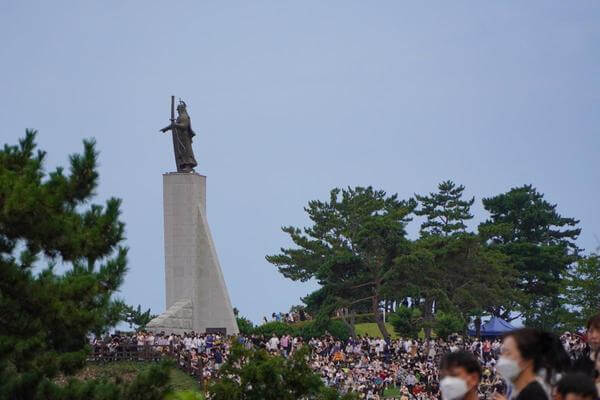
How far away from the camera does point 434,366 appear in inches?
1195

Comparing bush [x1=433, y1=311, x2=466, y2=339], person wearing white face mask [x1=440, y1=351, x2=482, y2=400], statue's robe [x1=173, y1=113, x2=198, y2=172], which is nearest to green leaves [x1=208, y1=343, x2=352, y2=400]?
person wearing white face mask [x1=440, y1=351, x2=482, y2=400]

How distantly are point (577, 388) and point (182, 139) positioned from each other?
33518 millimetres

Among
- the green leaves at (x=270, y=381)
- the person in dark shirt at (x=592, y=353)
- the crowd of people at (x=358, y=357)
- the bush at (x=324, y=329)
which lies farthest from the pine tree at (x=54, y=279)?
the bush at (x=324, y=329)

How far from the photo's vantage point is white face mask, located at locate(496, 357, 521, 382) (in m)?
5.09

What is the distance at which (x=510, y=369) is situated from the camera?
200 inches

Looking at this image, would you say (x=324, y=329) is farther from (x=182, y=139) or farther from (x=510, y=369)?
(x=510, y=369)

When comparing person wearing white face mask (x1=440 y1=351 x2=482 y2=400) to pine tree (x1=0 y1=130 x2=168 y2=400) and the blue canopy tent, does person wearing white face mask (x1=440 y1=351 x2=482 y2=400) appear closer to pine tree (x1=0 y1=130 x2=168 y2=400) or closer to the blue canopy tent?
pine tree (x1=0 y1=130 x2=168 y2=400)

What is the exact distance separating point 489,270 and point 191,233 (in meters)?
13.9

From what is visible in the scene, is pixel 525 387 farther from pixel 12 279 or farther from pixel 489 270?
pixel 489 270

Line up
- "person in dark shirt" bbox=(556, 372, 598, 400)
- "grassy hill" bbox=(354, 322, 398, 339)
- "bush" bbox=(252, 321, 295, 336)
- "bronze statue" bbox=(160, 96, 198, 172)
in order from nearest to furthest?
1. "person in dark shirt" bbox=(556, 372, 598, 400)
2. "bronze statue" bbox=(160, 96, 198, 172)
3. "bush" bbox=(252, 321, 295, 336)
4. "grassy hill" bbox=(354, 322, 398, 339)

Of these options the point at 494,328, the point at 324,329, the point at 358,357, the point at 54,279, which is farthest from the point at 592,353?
the point at 324,329

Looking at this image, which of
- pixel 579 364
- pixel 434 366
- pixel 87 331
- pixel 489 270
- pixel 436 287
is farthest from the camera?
pixel 489 270

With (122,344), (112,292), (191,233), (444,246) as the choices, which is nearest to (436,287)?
(444,246)

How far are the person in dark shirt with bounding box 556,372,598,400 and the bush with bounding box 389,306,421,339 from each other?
40431 millimetres
